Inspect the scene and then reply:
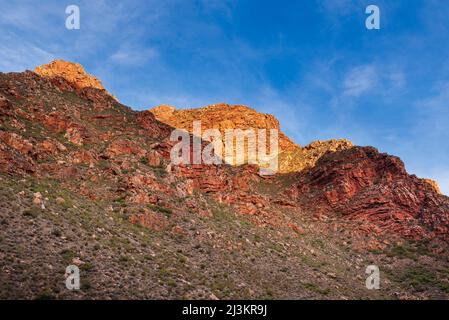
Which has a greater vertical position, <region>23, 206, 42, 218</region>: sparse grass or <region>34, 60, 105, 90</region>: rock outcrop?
<region>34, 60, 105, 90</region>: rock outcrop

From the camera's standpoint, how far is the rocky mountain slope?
86.3ft

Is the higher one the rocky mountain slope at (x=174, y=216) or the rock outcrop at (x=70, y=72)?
the rock outcrop at (x=70, y=72)

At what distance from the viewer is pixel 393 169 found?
63.0 meters

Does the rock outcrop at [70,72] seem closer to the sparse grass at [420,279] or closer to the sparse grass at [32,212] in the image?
the sparse grass at [32,212]

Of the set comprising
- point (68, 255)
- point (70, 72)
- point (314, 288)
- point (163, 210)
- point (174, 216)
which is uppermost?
point (70, 72)

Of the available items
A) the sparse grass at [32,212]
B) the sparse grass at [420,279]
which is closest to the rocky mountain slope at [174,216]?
the sparse grass at [32,212]

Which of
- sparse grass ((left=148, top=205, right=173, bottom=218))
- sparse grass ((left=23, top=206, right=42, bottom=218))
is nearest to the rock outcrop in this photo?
sparse grass ((left=148, top=205, right=173, bottom=218))

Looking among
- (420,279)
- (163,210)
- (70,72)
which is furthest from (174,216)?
(70,72)

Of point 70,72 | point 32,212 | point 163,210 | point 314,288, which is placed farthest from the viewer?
point 70,72

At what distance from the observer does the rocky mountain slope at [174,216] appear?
86.3ft

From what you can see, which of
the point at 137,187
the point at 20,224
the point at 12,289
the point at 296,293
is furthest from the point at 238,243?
the point at 12,289

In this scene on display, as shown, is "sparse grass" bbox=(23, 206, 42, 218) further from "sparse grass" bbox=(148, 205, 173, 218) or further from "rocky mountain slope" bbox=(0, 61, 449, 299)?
"sparse grass" bbox=(148, 205, 173, 218)

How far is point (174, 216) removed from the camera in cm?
4053

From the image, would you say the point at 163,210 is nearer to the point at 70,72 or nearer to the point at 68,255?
the point at 68,255
